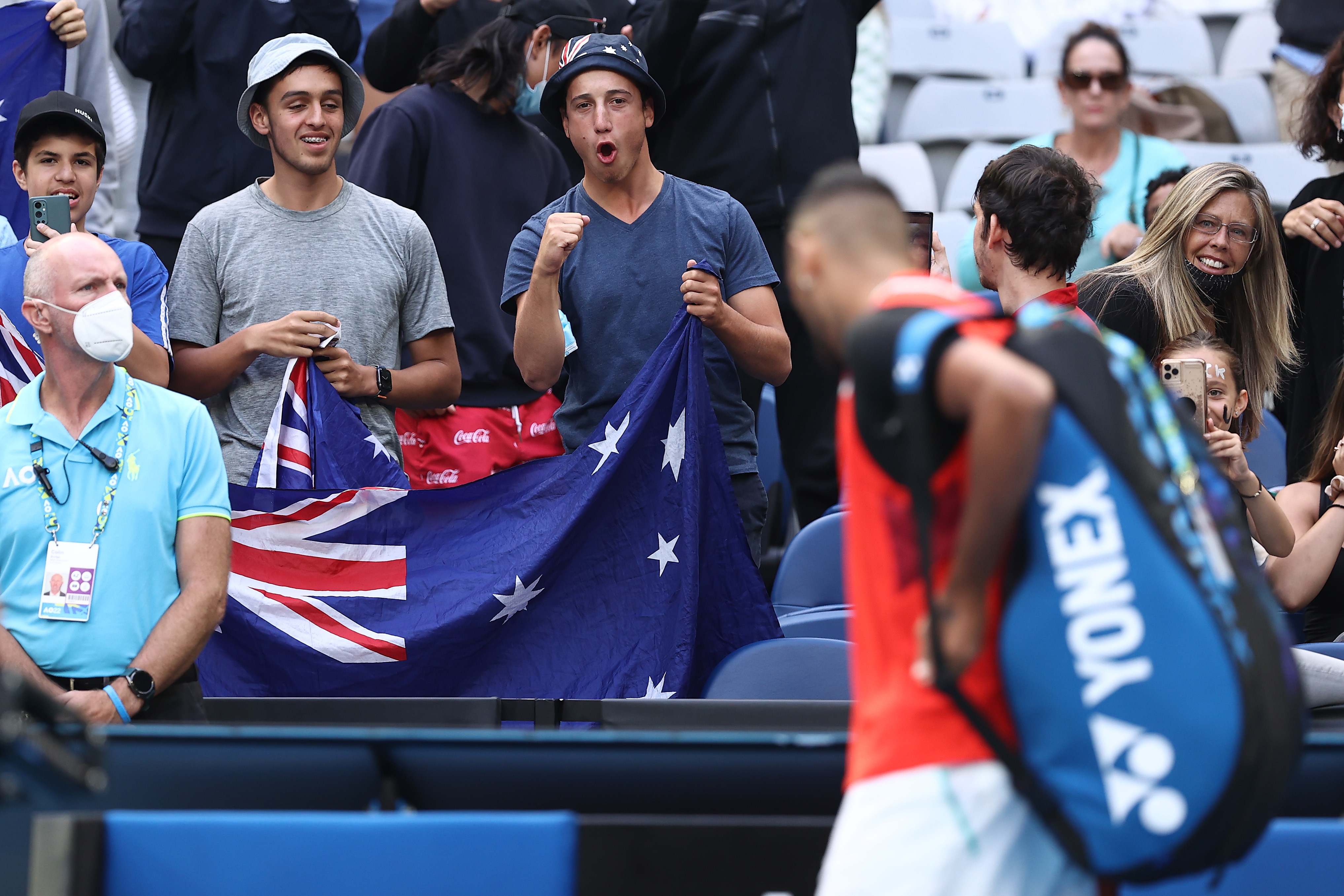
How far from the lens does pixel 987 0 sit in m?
10.6

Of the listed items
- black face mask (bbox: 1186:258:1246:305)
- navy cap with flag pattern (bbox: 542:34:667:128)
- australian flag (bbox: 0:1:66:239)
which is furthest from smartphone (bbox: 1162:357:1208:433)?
australian flag (bbox: 0:1:66:239)

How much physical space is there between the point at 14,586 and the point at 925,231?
2.41 meters

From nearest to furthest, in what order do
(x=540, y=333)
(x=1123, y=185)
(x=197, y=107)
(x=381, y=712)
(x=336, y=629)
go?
1. (x=381, y=712)
2. (x=336, y=629)
3. (x=540, y=333)
4. (x=197, y=107)
5. (x=1123, y=185)

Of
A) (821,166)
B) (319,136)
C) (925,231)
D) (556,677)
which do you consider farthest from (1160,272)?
(319,136)

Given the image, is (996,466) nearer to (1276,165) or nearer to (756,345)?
(756,345)

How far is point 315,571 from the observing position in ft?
13.5

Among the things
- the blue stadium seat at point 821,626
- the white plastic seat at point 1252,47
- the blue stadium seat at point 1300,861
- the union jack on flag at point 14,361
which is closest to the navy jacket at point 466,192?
the union jack on flag at point 14,361

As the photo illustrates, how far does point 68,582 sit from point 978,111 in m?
7.38

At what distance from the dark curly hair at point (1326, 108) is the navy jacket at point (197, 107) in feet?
12.8

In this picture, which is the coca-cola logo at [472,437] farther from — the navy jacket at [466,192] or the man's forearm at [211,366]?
the man's forearm at [211,366]

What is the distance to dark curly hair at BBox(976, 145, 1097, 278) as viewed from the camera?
3395 mm

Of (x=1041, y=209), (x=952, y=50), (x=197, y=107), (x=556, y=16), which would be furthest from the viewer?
(x=952, y=50)

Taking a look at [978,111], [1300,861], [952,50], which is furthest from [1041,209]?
[952,50]

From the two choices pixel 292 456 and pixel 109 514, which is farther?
pixel 292 456
